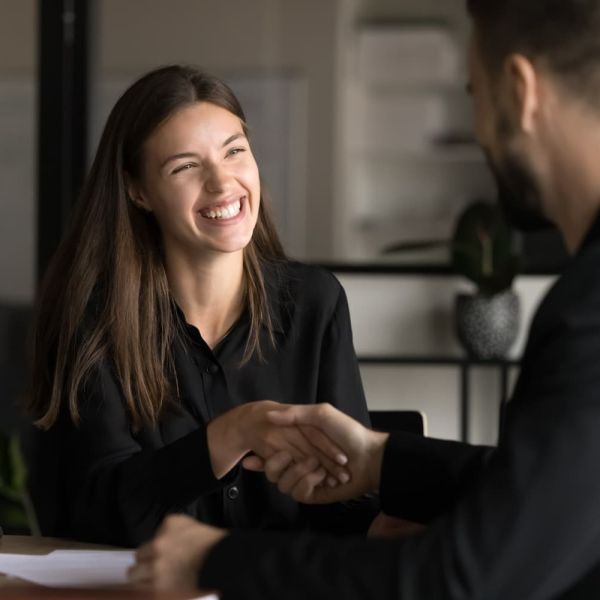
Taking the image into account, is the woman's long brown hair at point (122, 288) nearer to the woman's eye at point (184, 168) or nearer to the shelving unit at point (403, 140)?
the woman's eye at point (184, 168)

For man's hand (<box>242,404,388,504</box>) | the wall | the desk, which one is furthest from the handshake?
the wall

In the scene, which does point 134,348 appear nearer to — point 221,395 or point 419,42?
point 221,395

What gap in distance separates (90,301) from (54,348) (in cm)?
10

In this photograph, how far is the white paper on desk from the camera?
140cm

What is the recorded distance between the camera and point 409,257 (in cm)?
441

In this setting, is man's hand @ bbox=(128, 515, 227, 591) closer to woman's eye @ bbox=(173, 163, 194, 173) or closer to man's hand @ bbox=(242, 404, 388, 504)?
man's hand @ bbox=(242, 404, 388, 504)

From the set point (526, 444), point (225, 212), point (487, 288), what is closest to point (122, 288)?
point (225, 212)

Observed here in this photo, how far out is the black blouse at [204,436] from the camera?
1763mm

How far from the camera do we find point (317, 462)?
1.73 m

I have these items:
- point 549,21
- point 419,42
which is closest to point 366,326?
point 419,42

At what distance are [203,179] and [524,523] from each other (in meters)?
1.24

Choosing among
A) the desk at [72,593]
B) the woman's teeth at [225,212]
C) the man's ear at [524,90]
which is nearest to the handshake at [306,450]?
the desk at [72,593]

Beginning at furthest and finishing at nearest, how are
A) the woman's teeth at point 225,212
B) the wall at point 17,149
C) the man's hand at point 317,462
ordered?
the wall at point 17,149
the woman's teeth at point 225,212
the man's hand at point 317,462

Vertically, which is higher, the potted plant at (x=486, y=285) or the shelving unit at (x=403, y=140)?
the shelving unit at (x=403, y=140)
